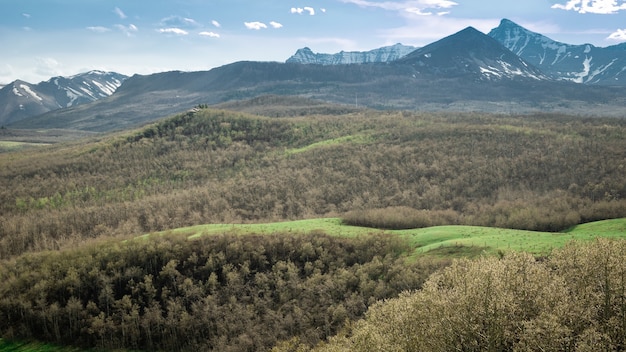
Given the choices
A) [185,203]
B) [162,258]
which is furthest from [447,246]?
[185,203]

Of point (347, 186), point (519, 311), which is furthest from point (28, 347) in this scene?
point (347, 186)

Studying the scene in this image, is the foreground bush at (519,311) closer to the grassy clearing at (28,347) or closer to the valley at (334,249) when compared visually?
the valley at (334,249)

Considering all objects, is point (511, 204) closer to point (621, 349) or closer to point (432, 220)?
point (432, 220)

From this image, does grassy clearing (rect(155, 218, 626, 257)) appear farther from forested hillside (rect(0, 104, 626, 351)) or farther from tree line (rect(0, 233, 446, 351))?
tree line (rect(0, 233, 446, 351))

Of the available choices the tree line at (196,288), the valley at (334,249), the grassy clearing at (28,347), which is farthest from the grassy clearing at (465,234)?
the grassy clearing at (28,347)

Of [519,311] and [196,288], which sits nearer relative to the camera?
[519,311]

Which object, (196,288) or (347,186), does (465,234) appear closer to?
(196,288)

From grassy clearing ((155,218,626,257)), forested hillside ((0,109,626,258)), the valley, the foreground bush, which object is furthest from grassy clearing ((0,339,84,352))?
the foreground bush
